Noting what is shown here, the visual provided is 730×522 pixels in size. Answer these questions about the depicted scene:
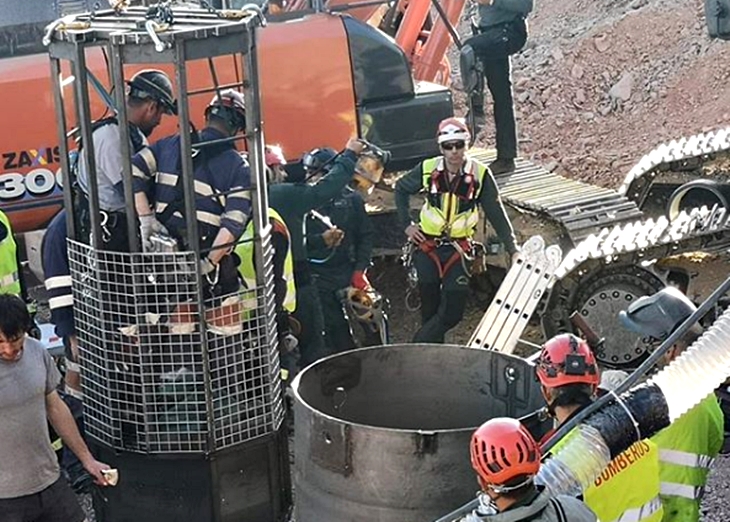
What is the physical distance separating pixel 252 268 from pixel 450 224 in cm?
215

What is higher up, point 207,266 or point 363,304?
point 207,266

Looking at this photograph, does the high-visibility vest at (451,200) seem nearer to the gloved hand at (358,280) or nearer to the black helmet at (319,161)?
the gloved hand at (358,280)

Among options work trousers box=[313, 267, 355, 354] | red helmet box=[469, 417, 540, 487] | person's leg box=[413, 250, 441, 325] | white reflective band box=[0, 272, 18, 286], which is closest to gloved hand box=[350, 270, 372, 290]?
work trousers box=[313, 267, 355, 354]

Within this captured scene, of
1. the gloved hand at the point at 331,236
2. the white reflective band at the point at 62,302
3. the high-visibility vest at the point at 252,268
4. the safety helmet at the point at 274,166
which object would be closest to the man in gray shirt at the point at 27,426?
the high-visibility vest at the point at 252,268

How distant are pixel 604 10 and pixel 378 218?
1224cm

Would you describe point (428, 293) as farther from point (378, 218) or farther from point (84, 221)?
point (84, 221)

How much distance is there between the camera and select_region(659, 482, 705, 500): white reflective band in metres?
5.55

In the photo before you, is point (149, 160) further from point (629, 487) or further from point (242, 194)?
point (629, 487)

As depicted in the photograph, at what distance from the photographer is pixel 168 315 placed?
6613 mm

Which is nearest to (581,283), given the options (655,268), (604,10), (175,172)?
(655,268)

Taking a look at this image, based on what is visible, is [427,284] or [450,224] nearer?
[450,224]

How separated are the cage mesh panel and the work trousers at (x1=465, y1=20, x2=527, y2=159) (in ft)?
16.3

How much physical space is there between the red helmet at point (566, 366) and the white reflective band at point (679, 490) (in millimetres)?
631

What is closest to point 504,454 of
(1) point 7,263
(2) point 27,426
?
(2) point 27,426
